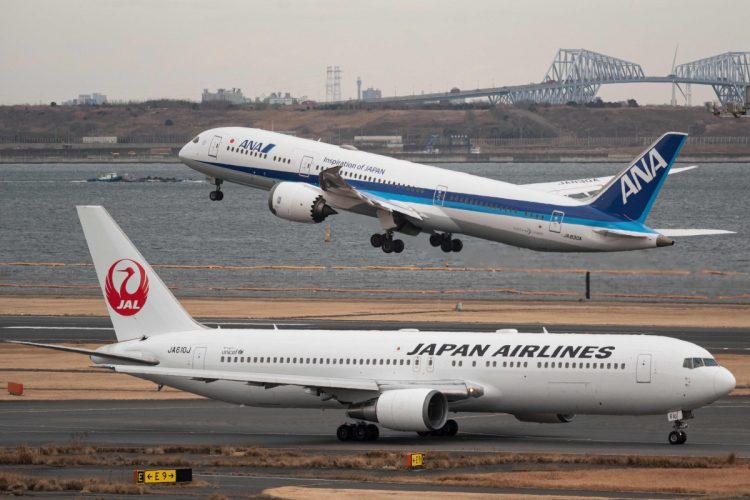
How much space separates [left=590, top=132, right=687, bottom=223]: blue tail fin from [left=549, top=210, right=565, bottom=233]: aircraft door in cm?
181

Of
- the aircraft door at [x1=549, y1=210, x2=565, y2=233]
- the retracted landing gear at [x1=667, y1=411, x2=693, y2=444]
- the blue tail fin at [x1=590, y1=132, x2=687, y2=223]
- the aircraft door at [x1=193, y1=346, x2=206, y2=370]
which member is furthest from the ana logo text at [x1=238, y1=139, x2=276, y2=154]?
the retracted landing gear at [x1=667, y1=411, x2=693, y2=444]

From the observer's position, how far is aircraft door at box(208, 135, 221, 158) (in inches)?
3589

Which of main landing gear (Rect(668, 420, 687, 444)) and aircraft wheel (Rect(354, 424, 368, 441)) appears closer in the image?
main landing gear (Rect(668, 420, 687, 444))

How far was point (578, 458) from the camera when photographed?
50875mm

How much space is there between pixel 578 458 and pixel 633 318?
54841 mm

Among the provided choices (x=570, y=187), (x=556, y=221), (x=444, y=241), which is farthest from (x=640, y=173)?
(x=570, y=187)

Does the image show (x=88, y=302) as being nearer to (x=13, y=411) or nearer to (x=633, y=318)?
(x=633, y=318)

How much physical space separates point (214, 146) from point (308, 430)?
105ft

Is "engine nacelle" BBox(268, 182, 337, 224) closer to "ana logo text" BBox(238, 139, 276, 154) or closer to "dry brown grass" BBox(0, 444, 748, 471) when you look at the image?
"ana logo text" BBox(238, 139, 276, 154)

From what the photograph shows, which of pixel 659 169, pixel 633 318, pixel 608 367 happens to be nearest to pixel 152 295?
pixel 608 367

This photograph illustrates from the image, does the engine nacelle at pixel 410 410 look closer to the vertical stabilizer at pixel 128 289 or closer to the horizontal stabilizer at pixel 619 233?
the vertical stabilizer at pixel 128 289

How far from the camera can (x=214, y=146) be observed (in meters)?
91.3

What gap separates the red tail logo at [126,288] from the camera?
65.5 metres

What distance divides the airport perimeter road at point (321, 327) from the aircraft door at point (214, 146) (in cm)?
1290
